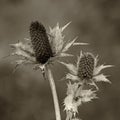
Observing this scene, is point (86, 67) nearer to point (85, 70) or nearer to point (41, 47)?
point (85, 70)

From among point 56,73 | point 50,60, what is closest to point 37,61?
point 50,60

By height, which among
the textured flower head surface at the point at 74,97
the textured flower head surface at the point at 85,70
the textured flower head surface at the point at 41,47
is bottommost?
the textured flower head surface at the point at 74,97

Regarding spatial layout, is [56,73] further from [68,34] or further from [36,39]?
[36,39]

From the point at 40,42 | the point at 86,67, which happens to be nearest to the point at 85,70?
the point at 86,67

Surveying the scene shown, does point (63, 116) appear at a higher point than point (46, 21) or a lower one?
lower

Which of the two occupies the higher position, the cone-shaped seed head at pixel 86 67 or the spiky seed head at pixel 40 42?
the spiky seed head at pixel 40 42

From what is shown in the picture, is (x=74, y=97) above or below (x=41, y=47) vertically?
below
